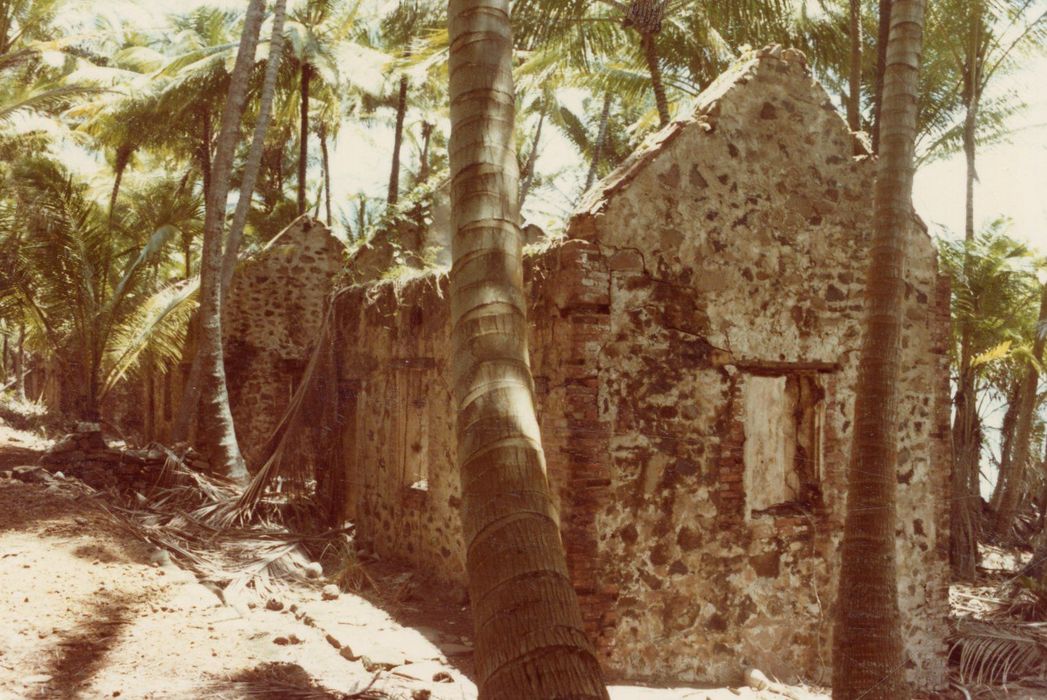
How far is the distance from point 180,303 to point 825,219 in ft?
31.1

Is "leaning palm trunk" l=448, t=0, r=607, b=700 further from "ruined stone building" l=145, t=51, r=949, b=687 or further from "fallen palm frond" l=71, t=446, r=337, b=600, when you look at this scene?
"fallen palm frond" l=71, t=446, r=337, b=600

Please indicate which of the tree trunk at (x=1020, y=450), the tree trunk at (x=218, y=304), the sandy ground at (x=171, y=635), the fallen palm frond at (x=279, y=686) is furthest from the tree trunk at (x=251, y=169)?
the tree trunk at (x=1020, y=450)

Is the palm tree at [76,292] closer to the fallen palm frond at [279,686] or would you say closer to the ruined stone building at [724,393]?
the ruined stone building at [724,393]

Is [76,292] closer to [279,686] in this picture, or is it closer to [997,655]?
[279,686]

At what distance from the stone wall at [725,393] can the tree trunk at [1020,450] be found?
25.7ft

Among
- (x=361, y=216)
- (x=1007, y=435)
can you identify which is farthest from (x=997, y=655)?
(x=361, y=216)

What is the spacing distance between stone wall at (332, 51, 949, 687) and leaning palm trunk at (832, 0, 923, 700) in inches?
77.0

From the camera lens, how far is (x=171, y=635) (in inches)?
240

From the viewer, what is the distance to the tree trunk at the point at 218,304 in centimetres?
1166

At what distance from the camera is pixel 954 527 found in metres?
13.7

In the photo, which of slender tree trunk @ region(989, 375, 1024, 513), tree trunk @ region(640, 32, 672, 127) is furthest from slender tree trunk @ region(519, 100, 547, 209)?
slender tree trunk @ region(989, 375, 1024, 513)

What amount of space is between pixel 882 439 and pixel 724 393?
221 cm

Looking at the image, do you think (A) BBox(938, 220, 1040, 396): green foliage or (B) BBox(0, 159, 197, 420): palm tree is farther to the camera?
(A) BBox(938, 220, 1040, 396): green foliage

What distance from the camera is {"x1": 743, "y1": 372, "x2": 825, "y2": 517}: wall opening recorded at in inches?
284
